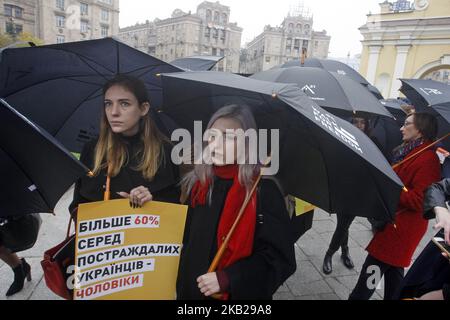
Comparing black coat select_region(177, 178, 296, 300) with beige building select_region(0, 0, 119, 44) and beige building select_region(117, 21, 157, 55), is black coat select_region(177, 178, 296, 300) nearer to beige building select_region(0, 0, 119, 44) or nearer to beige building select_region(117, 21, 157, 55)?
beige building select_region(0, 0, 119, 44)

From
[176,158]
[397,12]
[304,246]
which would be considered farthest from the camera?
[397,12]

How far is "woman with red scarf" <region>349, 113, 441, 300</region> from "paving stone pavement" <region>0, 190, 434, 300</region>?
0.65 metres

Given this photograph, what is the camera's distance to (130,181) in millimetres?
1922

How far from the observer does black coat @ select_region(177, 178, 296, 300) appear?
1538mm

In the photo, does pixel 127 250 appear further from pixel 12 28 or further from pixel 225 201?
pixel 12 28

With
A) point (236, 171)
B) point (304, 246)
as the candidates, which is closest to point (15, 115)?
point (236, 171)

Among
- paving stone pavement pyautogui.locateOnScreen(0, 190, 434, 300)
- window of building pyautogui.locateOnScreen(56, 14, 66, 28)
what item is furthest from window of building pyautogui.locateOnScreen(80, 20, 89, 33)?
paving stone pavement pyautogui.locateOnScreen(0, 190, 434, 300)

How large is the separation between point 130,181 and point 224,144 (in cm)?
72

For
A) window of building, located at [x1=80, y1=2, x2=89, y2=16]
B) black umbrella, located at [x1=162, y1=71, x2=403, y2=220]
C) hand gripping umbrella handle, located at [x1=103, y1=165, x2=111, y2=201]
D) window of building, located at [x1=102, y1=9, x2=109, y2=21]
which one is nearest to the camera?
black umbrella, located at [x1=162, y1=71, x2=403, y2=220]

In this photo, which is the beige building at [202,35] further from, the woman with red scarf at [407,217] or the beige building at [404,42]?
the woman with red scarf at [407,217]

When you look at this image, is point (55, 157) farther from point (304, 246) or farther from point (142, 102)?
point (304, 246)

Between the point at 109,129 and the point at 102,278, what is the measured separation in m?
0.93

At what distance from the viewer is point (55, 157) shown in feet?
5.08
